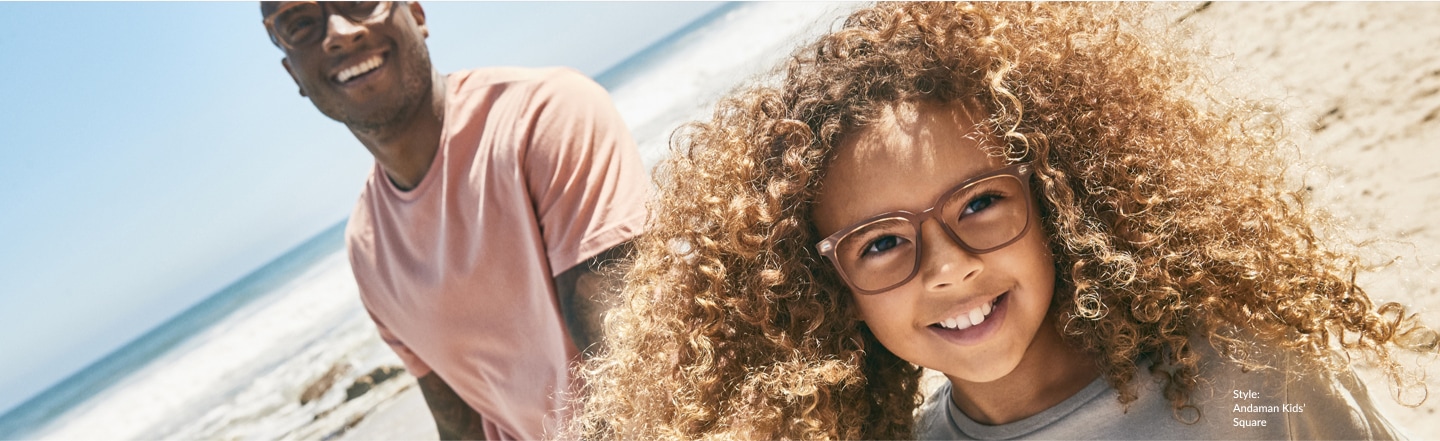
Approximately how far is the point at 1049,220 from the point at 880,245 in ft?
0.88

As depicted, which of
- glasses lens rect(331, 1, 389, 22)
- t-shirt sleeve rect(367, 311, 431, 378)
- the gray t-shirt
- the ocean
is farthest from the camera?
the ocean

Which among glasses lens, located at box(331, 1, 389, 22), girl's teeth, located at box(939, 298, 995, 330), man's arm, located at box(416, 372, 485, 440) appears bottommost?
man's arm, located at box(416, 372, 485, 440)

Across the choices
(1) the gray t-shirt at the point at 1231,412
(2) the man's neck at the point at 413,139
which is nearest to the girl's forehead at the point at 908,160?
(1) the gray t-shirt at the point at 1231,412

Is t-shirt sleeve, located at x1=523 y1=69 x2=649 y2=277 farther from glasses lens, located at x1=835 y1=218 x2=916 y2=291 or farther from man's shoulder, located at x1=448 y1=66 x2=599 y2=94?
glasses lens, located at x1=835 y1=218 x2=916 y2=291

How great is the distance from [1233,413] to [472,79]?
5.59 feet

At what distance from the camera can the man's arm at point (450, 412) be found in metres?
2.47

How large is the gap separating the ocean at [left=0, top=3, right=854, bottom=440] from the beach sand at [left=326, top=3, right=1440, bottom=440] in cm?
151

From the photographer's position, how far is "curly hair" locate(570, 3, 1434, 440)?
1.40 m

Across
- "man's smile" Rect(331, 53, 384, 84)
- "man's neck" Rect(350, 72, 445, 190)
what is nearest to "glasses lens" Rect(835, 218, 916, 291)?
"man's neck" Rect(350, 72, 445, 190)

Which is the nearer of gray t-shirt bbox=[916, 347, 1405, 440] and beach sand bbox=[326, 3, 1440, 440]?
gray t-shirt bbox=[916, 347, 1405, 440]

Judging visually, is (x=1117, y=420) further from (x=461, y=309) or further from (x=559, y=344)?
(x=461, y=309)

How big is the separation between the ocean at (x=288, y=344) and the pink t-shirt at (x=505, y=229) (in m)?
0.30

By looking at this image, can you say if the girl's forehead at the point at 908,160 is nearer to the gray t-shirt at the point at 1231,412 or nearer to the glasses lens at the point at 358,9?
the gray t-shirt at the point at 1231,412

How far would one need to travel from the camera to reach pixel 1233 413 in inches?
53.9
